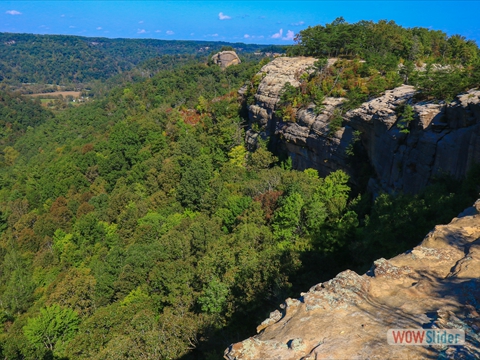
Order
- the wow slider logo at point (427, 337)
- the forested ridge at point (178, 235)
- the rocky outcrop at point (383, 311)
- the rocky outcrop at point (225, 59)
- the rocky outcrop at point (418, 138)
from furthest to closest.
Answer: the rocky outcrop at point (225, 59) < the rocky outcrop at point (418, 138) < the forested ridge at point (178, 235) < the rocky outcrop at point (383, 311) < the wow slider logo at point (427, 337)

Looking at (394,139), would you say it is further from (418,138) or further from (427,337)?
(427,337)

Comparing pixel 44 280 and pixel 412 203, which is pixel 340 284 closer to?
pixel 412 203

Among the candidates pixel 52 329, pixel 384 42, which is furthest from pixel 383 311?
pixel 384 42

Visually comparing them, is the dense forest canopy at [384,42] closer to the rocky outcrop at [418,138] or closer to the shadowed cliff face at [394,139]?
the shadowed cliff face at [394,139]

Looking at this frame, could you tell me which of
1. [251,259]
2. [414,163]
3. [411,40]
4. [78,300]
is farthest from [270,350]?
[411,40]

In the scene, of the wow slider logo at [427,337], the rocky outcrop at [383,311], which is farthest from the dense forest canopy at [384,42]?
the wow slider logo at [427,337]

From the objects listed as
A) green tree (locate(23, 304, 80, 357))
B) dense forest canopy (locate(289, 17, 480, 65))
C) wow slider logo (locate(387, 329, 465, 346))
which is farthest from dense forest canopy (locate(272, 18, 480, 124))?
green tree (locate(23, 304, 80, 357))
